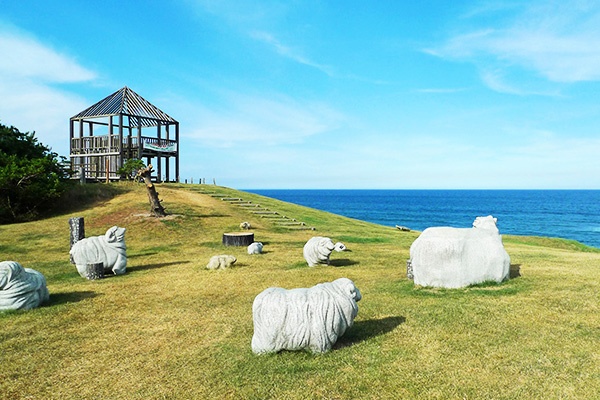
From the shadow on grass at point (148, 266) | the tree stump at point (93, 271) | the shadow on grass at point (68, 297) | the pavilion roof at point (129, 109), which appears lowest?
the shadow on grass at point (148, 266)

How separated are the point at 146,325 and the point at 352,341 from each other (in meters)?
4.88

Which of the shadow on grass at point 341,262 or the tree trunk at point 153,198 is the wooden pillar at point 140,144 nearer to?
the tree trunk at point 153,198

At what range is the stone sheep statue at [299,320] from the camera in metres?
7.76

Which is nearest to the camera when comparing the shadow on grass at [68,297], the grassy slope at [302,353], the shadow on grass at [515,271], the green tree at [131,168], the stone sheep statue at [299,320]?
the grassy slope at [302,353]

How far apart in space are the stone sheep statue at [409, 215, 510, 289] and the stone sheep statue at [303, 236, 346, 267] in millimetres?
3920

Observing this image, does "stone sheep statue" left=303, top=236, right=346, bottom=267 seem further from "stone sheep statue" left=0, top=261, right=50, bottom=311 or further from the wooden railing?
the wooden railing

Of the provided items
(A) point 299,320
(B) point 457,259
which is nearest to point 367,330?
(A) point 299,320

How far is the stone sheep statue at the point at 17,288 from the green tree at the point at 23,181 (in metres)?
23.2

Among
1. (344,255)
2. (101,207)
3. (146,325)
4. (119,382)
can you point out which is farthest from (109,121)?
(119,382)

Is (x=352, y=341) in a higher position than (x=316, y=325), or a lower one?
lower

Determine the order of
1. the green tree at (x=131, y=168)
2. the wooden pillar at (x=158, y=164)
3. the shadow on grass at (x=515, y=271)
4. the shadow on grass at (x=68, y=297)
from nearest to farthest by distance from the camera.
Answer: the shadow on grass at (x=68, y=297)
the shadow on grass at (x=515, y=271)
the green tree at (x=131, y=168)
the wooden pillar at (x=158, y=164)

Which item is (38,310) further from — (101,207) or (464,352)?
(101,207)

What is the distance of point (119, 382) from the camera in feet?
23.6

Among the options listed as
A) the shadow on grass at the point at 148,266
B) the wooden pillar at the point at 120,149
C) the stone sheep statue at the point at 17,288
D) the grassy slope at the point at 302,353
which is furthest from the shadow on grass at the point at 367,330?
the wooden pillar at the point at 120,149
